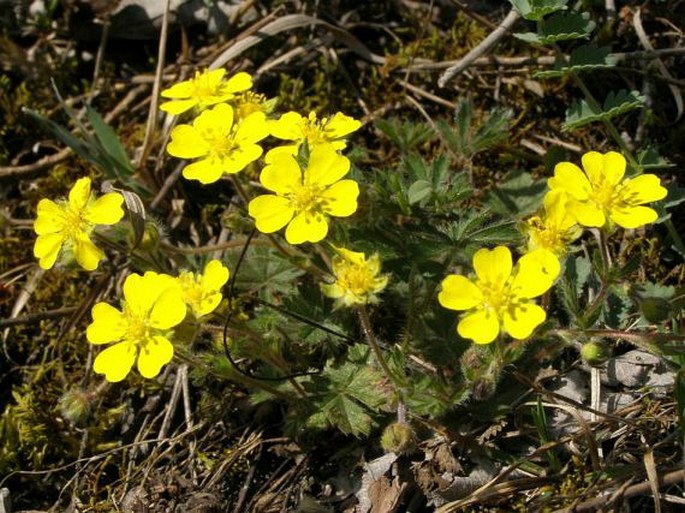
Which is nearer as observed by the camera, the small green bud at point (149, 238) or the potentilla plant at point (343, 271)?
the potentilla plant at point (343, 271)

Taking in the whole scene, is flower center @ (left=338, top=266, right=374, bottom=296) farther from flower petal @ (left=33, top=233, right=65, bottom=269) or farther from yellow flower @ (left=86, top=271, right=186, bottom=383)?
flower petal @ (left=33, top=233, right=65, bottom=269)

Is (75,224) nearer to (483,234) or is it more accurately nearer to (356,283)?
(356,283)

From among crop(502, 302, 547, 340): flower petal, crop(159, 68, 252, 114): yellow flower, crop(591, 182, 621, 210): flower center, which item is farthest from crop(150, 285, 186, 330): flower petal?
crop(591, 182, 621, 210): flower center

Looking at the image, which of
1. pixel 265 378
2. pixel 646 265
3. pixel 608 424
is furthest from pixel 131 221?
pixel 646 265

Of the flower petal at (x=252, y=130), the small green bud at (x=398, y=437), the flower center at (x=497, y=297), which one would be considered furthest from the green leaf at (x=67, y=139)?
the flower center at (x=497, y=297)

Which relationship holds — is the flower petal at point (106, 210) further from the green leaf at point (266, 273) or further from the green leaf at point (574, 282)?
the green leaf at point (574, 282)

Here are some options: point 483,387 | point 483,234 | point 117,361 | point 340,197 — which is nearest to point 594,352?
point 483,387

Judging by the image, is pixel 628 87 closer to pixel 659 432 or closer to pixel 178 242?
pixel 659 432
